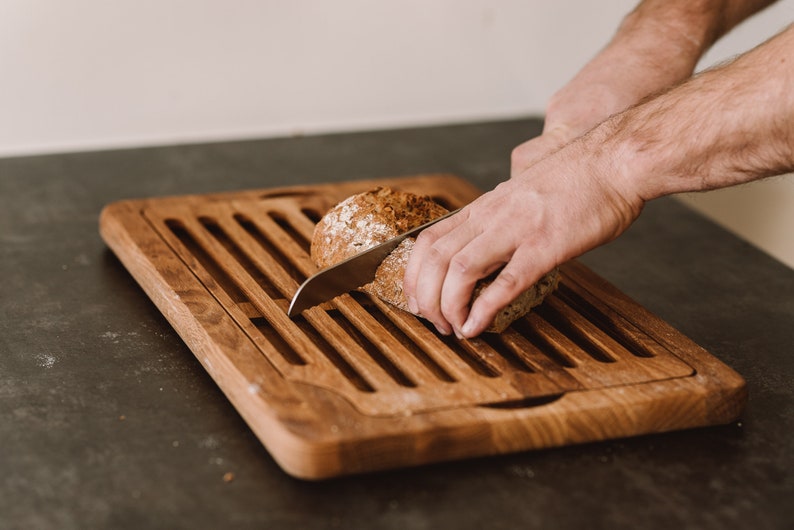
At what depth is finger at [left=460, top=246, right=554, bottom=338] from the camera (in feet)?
3.94

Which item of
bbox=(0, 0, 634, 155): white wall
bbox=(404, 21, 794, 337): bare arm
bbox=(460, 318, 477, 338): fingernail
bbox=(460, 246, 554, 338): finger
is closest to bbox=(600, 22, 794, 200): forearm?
bbox=(404, 21, 794, 337): bare arm

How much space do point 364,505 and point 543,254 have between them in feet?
1.24

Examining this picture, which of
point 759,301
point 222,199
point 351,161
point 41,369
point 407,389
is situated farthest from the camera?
point 351,161

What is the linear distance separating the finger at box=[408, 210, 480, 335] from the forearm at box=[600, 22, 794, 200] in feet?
0.62

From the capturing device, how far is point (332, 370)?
115cm

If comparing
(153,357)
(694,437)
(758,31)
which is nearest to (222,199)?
(153,357)

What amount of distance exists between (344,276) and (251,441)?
11.5 inches

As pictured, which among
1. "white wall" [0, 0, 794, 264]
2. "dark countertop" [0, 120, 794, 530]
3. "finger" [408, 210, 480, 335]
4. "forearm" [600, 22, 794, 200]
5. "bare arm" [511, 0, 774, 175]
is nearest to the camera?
"dark countertop" [0, 120, 794, 530]

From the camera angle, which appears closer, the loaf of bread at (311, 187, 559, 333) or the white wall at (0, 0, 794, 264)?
the loaf of bread at (311, 187, 559, 333)

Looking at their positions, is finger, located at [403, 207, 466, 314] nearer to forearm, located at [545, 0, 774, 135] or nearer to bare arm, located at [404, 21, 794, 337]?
bare arm, located at [404, 21, 794, 337]

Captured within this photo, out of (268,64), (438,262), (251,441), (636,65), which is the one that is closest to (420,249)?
(438,262)

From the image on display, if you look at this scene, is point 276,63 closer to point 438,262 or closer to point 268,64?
point 268,64

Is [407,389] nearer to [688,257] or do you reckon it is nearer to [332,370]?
[332,370]

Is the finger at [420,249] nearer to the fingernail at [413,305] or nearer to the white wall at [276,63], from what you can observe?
the fingernail at [413,305]
